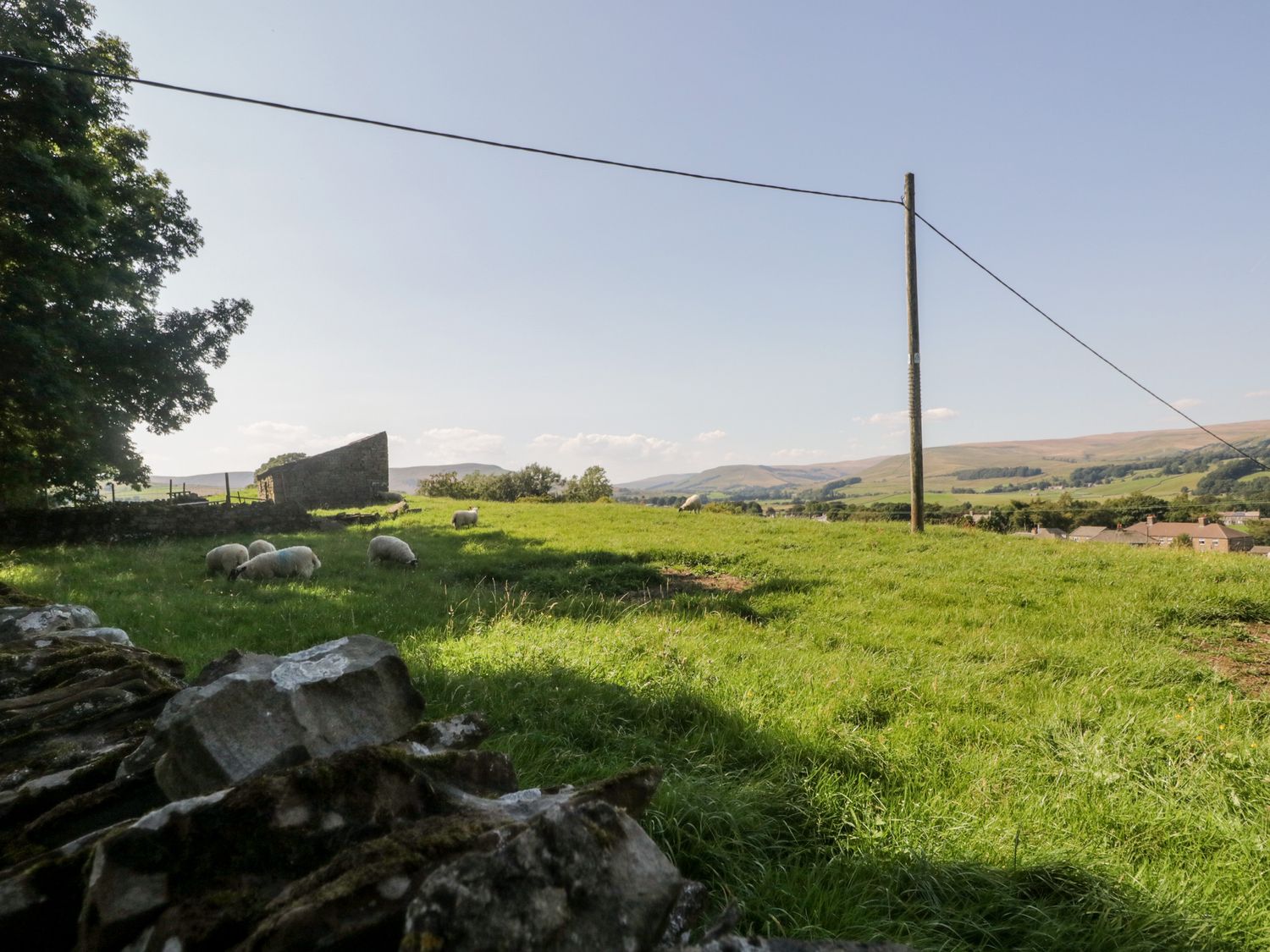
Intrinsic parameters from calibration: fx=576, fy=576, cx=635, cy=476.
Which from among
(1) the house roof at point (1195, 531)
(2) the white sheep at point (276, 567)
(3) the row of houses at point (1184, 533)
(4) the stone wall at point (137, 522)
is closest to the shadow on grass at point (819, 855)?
(2) the white sheep at point (276, 567)

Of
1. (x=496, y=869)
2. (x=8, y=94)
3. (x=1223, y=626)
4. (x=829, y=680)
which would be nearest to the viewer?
(x=496, y=869)

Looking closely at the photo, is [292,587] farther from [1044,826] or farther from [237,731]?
[1044,826]

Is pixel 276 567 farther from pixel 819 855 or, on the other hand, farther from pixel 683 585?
pixel 819 855

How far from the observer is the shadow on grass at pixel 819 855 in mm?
2414

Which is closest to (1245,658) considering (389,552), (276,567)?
(389,552)

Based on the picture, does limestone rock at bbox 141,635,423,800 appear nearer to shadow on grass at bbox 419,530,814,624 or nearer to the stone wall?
shadow on grass at bbox 419,530,814,624

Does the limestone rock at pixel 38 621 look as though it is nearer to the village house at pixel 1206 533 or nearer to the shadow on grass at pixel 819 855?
the shadow on grass at pixel 819 855

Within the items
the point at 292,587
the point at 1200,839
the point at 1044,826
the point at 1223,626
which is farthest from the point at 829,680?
the point at 292,587

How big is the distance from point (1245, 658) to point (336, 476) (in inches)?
1322

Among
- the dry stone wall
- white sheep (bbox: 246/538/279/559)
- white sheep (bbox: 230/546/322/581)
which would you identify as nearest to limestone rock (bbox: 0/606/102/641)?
the dry stone wall

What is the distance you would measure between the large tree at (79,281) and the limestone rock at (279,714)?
1509 cm

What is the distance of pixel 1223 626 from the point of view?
297 inches

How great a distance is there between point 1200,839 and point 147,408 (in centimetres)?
2321

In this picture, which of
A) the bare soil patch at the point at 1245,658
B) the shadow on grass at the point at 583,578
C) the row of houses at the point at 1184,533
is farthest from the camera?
the row of houses at the point at 1184,533
